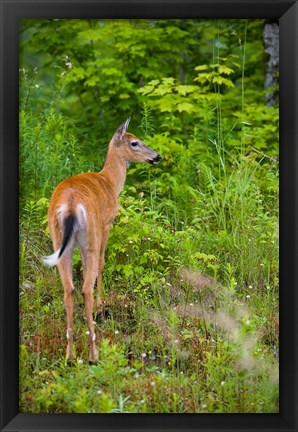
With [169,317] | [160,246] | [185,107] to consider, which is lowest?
[169,317]

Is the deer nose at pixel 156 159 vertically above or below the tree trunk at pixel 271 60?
below

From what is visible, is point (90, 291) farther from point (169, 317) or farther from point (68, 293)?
point (169, 317)

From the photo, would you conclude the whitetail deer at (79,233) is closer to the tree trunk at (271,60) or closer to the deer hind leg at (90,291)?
the deer hind leg at (90,291)

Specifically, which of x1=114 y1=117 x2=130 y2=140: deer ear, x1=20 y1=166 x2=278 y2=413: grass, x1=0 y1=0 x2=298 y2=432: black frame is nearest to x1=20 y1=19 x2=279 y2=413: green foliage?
x1=20 y1=166 x2=278 y2=413: grass

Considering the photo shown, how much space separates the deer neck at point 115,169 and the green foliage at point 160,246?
159 millimetres

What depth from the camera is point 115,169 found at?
6.56 m

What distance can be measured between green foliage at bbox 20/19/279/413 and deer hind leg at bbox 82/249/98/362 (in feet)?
0.40

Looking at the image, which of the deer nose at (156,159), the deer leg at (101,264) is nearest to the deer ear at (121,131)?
the deer nose at (156,159)
